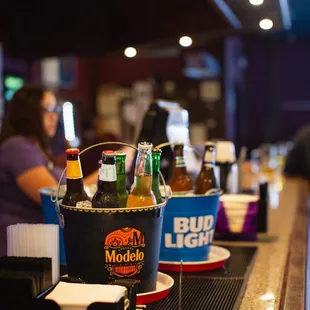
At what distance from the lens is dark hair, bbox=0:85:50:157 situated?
2508 millimetres

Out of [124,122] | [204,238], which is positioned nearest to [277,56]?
[124,122]

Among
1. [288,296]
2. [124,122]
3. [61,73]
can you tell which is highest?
[61,73]

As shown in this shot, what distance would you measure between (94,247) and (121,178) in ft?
0.49

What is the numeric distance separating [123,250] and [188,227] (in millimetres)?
314

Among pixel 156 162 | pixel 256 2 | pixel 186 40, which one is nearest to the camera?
pixel 156 162

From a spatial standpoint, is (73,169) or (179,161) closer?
(73,169)

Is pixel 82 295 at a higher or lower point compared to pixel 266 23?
lower

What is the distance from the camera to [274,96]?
344 inches

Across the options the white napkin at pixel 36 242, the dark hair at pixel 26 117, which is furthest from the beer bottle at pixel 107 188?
the dark hair at pixel 26 117

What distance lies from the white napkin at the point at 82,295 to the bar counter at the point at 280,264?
0.36 metres

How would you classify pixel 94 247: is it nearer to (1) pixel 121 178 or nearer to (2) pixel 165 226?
(1) pixel 121 178

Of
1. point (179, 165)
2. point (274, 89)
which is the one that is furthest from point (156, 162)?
point (274, 89)

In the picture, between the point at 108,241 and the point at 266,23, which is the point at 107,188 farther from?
the point at 266,23

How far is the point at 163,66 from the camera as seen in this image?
7.70m
